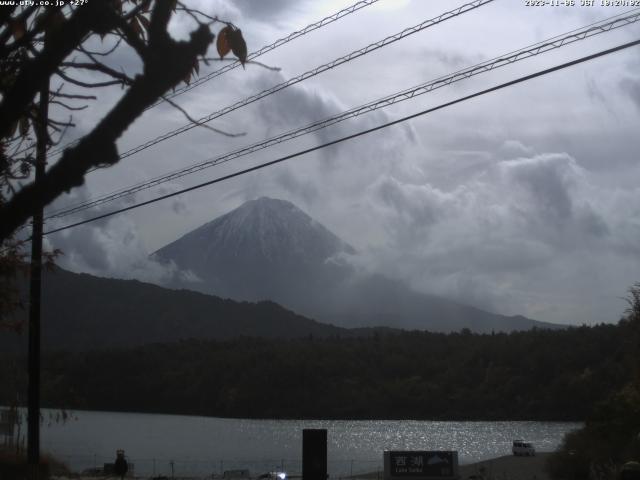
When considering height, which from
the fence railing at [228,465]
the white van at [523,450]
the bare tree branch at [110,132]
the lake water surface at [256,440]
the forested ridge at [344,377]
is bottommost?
the lake water surface at [256,440]

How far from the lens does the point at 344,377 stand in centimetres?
15412

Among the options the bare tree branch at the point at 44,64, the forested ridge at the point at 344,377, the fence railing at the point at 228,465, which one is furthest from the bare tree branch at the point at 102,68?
the forested ridge at the point at 344,377

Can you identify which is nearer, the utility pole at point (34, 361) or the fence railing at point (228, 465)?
the utility pole at point (34, 361)

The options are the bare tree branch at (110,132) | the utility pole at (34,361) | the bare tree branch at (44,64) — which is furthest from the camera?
the utility pole at (34,361)

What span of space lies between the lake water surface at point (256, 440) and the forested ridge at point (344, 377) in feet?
9.09

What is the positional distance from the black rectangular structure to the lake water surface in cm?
5499

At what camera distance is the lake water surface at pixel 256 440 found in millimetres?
84375

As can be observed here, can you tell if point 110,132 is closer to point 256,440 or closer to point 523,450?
point 523,450

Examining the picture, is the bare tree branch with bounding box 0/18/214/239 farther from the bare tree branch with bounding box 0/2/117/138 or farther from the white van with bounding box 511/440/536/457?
the white van with bounding box 511/440/536/457

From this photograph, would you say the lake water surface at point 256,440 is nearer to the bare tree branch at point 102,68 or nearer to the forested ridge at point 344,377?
the forested ridge at point 344,377

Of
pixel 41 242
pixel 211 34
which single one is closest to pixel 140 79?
pixel 211 34

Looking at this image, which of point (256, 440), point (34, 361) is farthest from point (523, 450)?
point (34, 361)

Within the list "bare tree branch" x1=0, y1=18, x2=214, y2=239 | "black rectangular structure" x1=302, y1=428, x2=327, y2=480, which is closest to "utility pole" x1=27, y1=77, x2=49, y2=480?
"black rectangular structure" x1=302, y1=428, x2=327, y2=480

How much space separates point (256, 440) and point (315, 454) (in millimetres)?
103922
